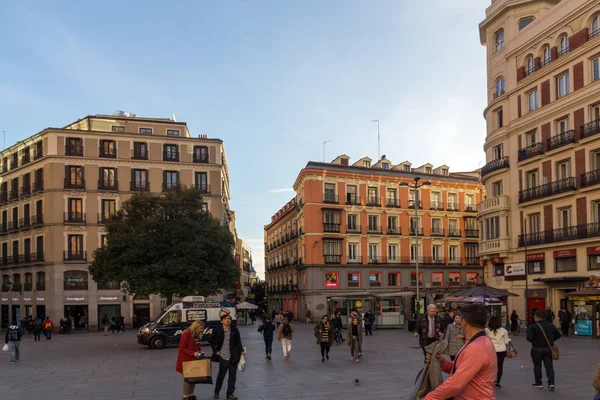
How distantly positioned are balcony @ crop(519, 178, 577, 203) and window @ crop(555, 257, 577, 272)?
3933 mm

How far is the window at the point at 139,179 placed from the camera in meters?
55.1

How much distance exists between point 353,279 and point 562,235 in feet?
88.4

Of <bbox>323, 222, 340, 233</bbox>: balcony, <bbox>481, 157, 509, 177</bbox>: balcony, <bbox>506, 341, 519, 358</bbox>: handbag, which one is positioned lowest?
<bbox>506, 341, 519, 358</bbox>: handbag

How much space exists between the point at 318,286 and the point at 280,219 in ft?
70.4

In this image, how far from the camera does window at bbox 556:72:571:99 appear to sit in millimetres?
34781

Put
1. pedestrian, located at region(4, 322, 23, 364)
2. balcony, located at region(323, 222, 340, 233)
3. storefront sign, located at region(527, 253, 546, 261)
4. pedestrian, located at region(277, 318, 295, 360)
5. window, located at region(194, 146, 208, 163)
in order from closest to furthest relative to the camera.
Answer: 1. pedestrian, located at region(277, 318, 295, 360)
2. pedestrian, located at region(4, 322, 23, 364)
3. storefront sign, located at region(527, 253, 546, 261)
4. window, located at region(194, 146, 208, 163)
5. balcony, located at region(323, 222, 340, 233)

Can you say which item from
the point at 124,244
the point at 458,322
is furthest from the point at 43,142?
the point at 458,322

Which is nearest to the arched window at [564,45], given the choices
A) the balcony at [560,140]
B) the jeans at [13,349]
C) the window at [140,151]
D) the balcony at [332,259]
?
the balcony at [560,140]

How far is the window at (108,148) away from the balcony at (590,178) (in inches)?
1568

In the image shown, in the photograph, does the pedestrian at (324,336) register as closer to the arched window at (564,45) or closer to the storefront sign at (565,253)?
the storefront sign at (565,253)

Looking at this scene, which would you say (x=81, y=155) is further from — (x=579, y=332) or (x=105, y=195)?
Answer: (x=579, y=332)

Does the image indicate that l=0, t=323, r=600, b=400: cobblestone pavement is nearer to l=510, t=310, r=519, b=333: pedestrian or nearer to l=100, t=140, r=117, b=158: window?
l=510, t=310, r=519, b=333: pedestrian

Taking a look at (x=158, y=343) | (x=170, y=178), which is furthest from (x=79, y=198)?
(x=158, y=343)

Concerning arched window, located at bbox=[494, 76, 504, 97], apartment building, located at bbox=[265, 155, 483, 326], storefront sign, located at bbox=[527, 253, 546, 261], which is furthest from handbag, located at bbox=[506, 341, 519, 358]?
apartment building, located at bbox=[265, 155, 483, 326]
